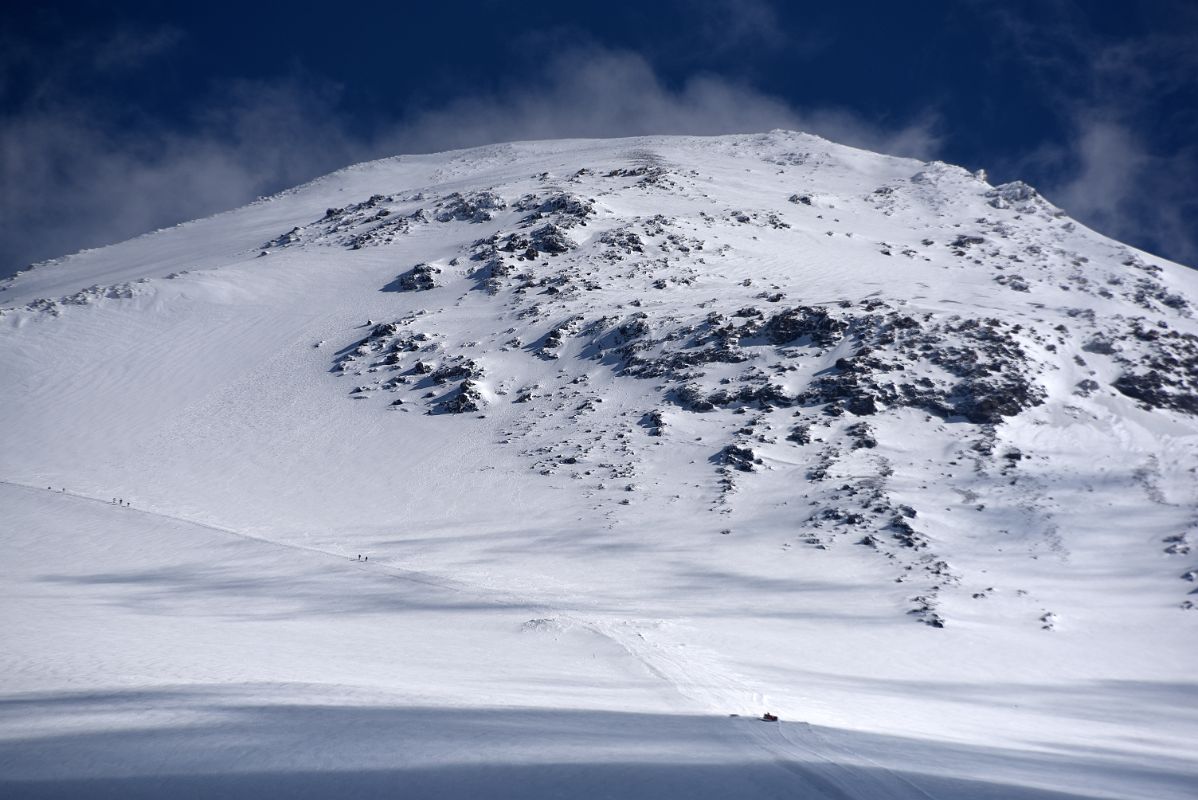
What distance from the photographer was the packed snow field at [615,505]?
8891mm

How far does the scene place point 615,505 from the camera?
93.8 ft

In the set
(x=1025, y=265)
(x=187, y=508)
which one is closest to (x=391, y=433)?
(x=187, y=508)

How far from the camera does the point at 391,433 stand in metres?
36.6

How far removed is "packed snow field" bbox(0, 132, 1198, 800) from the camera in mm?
8891

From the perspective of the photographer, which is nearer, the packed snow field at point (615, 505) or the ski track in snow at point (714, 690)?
the ski track in snow at point (714, 690)

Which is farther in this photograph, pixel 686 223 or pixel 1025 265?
pixel 686 223

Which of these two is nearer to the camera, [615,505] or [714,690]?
[714,690]

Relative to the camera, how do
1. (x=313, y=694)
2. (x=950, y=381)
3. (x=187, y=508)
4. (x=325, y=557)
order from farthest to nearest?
(x=950, y=381), (x=187, y=508), (x=325, y=557), (x=313, y=694)

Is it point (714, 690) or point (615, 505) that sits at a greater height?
point (615, 505)

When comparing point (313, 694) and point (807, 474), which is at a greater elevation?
point (807, 474)

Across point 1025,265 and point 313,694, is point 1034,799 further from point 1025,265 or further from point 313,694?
point 1025,265

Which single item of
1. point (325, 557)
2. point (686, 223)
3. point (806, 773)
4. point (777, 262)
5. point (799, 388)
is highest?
point (686, 223)

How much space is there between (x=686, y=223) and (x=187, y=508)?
135 feet

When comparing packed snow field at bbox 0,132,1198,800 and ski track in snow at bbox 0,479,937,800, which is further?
packed snow field at bbox 0,132,1198,800
